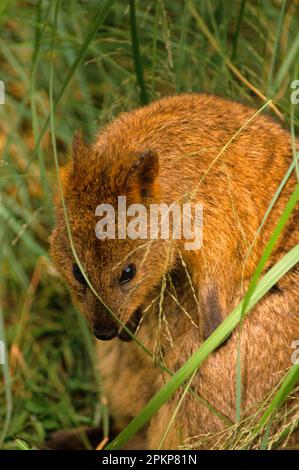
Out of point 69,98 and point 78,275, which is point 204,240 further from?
point 69,98

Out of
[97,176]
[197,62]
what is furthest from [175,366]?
[197,62]

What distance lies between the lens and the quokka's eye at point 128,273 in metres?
3.62

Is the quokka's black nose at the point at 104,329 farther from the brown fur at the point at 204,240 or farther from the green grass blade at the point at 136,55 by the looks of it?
the green grass blade at the point at 136,55

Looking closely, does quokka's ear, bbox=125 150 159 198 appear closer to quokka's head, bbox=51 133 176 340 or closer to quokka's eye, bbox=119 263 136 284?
quokka's head, bbox=51 133 176 340

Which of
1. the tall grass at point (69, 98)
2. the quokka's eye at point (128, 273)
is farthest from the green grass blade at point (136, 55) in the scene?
the quokka's eye at point (128, 273)

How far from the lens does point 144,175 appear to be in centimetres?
363

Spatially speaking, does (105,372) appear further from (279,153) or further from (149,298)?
(279,153)

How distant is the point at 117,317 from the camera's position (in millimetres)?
3547

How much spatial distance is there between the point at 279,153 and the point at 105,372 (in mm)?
1403

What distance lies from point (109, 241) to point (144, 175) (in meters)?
0.29

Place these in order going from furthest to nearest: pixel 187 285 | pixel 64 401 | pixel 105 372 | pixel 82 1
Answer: pixel 82 1
pixel 64 401
pixel 105 372
pixel 187 285

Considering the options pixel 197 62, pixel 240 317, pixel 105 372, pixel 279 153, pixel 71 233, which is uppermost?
pixel 197 62

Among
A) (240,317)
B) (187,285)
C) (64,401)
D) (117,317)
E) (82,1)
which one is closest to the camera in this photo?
(240,317)

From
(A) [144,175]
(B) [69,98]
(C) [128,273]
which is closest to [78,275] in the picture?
(C) [128,273]
